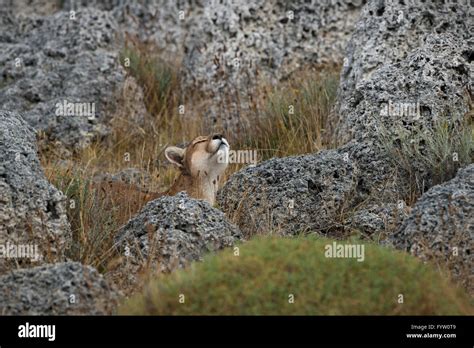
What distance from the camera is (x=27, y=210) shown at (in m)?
8.57

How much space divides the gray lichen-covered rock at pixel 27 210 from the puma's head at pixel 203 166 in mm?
2491

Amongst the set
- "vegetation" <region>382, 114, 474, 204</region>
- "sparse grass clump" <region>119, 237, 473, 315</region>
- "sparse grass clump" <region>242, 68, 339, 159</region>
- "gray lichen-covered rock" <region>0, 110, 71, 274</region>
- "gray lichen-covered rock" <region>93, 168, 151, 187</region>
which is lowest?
"sparse grass clump" <region>119, 237, 473, 315</region>

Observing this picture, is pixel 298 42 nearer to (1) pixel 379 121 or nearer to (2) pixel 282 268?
(1) pixel 379 121

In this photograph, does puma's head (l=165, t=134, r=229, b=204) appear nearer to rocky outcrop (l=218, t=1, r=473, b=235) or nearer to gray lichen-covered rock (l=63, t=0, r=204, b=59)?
rocky outcrop (l=218, t=1, r=473, b=235)

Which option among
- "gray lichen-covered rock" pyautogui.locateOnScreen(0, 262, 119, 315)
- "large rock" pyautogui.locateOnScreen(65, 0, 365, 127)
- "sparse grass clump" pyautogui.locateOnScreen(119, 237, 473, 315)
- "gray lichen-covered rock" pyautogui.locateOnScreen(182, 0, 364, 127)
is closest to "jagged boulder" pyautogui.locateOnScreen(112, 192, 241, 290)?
"gray lichen-covered rock" pyautogui.locateOnScreen(0, 262, 119, 315)

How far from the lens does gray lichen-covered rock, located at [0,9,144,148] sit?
43.1ft


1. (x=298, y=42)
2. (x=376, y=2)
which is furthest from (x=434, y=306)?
(x=298, y=42)

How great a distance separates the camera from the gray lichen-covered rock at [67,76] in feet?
43.1

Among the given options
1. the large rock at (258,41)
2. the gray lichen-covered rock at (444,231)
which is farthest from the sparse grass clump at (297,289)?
the large rock at (258,41)

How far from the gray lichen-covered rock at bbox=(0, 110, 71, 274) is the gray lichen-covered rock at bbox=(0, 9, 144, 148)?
3.97 metres

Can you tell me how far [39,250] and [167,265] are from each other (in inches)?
44.9

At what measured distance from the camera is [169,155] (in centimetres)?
1151

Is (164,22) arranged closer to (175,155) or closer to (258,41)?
(258,41)

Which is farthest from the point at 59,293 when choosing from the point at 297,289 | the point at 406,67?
the point at 406,67
